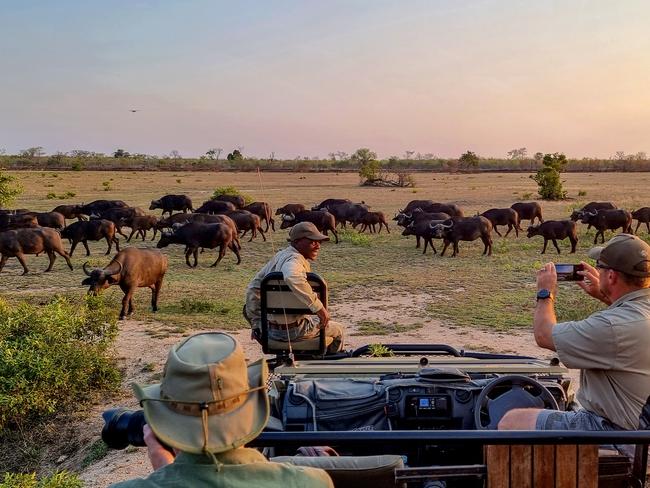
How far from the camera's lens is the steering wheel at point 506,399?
3.78 meters

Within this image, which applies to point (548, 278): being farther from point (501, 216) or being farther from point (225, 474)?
point (501, 216)

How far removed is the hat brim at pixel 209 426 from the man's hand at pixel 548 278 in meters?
2.33

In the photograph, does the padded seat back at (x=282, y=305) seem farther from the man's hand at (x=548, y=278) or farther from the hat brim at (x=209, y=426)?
the hat brim at (x=209, y=426)

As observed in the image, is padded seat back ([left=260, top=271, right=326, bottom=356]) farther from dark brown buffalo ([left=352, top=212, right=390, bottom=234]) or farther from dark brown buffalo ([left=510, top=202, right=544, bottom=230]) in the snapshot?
dark brown buffalo ([left=510, top=202, right=544, bottom=230])

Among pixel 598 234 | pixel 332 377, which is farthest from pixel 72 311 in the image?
pixel 598 234

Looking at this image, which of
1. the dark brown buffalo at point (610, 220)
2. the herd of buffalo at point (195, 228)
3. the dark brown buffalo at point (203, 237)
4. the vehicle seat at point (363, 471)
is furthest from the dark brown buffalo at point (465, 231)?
the vehicle seat at point (363, 471)

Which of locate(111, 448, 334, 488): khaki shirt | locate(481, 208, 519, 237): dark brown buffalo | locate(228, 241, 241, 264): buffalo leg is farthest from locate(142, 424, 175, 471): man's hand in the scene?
locate(481, 208, 519, 237): dark brown buffalo

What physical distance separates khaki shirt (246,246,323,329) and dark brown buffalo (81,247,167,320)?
5.88 m

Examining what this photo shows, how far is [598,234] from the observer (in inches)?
872

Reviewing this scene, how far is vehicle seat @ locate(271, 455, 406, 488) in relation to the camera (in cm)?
271

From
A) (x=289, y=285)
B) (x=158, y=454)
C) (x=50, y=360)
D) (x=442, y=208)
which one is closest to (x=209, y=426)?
(x=158, y=454)

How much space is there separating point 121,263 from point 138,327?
6.16ft

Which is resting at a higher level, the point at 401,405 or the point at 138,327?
the point at 401,405

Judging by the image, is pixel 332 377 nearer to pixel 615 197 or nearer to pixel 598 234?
pixel 598 234
